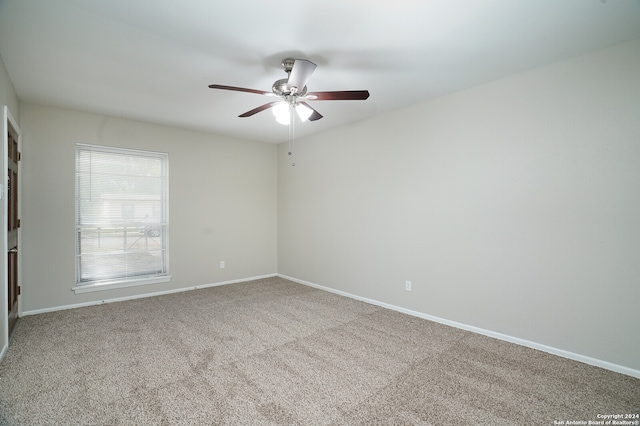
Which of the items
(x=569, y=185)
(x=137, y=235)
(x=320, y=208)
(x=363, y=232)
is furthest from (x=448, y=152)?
(x=137, y=235)

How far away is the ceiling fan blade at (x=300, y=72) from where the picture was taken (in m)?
2.27

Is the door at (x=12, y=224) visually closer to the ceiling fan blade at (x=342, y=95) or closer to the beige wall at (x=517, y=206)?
the ceiling fan blade at (x=342, y=95)

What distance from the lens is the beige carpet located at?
1.94 m

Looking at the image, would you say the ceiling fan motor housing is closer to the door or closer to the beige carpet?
the beige carpet

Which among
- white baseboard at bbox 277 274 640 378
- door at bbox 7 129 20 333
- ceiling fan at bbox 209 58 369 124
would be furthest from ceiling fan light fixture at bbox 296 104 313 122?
door at bbox 7 129 20 333

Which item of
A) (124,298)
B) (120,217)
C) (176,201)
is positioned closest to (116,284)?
(124,298)

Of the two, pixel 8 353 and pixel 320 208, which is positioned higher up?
pixel 320 208

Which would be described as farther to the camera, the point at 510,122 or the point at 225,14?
the point at 510,122

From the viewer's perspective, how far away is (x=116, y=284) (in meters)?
4.29

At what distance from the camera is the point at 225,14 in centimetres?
207

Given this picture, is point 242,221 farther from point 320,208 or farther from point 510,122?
point 510,122

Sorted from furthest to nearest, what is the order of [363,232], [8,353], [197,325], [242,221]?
1. [242,221]
2. [363,232]
3. [197,325]
4. [8,353]

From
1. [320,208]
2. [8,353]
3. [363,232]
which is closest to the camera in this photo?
[8,353]

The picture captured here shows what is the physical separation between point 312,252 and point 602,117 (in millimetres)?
3839
